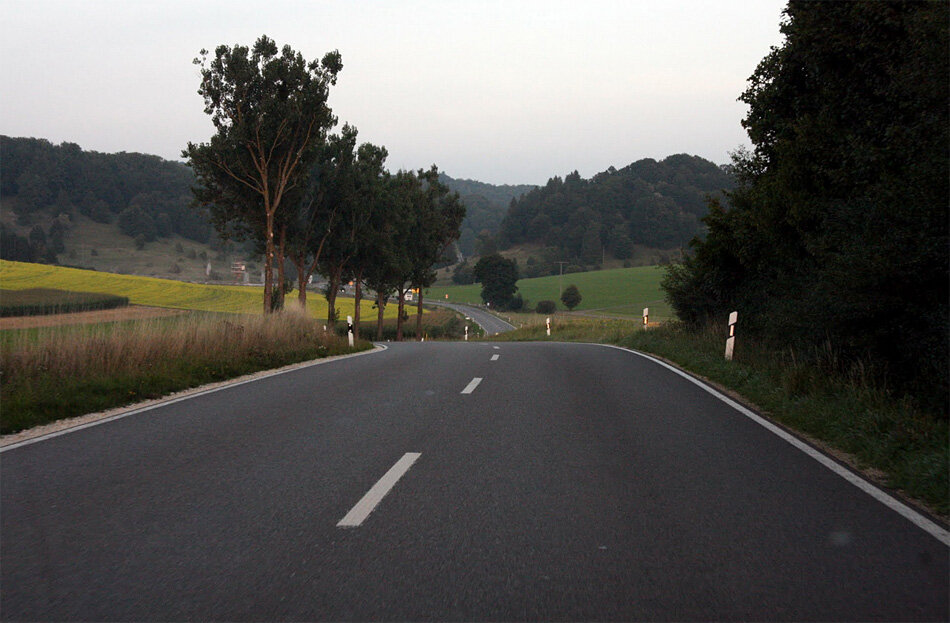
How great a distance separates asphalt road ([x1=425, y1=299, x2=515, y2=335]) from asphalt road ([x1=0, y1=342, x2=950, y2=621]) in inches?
2438

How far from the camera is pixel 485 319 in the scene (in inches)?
3575

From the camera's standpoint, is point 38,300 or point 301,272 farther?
point 301,272

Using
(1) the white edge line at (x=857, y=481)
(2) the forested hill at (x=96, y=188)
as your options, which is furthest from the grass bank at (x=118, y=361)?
(2) the forested hill at (x=96, y=188)

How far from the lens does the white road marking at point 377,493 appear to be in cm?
454

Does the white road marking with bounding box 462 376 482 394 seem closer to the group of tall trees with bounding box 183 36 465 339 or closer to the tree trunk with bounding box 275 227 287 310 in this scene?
the group of tall trees with bounding box 183 36 465 339

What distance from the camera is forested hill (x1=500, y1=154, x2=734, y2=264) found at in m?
152

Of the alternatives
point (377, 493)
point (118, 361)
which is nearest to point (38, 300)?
point (118, 361)

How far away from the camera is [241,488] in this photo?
533 cm

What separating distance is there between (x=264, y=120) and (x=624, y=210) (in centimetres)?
13586

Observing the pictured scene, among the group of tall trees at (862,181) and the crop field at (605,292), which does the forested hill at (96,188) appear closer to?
the crop field at (605,292)

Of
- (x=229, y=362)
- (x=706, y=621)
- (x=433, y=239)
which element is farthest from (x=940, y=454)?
(x=433, y=239)

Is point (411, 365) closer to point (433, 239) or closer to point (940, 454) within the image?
point (940, 454)

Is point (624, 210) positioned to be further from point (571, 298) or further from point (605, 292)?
point (571, 298)

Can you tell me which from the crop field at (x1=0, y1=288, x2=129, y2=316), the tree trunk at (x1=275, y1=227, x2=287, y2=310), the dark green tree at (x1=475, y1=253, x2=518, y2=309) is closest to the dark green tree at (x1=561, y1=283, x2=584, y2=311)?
the dark green tree at (x1=475, y1=253, x2=518, y2=309)
